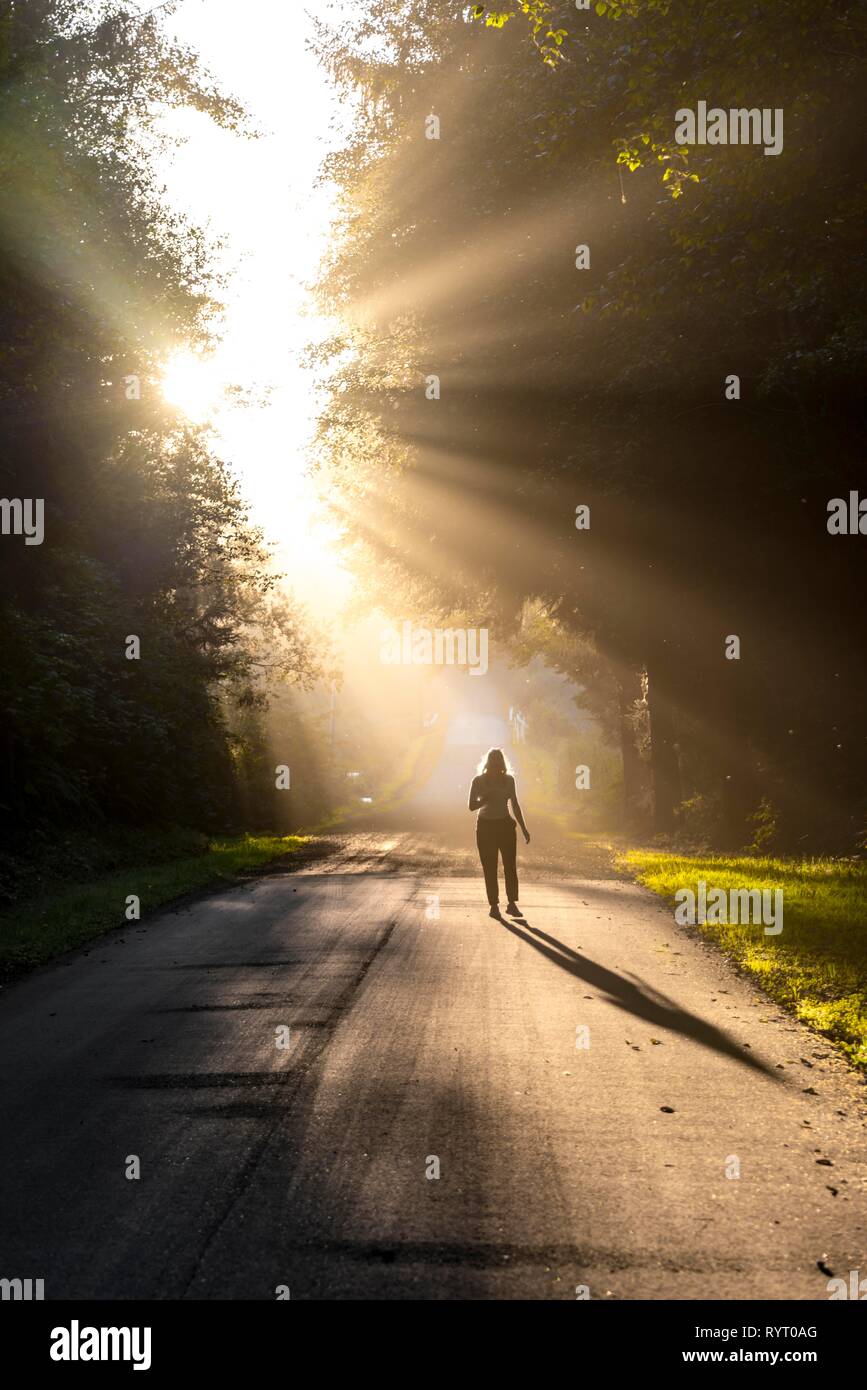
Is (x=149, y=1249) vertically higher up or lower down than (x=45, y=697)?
lower down

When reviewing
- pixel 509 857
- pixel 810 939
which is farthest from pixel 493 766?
pixel 810 939

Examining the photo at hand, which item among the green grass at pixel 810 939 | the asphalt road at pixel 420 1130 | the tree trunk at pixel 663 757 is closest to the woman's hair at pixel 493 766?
the green grass at pixel 810 939

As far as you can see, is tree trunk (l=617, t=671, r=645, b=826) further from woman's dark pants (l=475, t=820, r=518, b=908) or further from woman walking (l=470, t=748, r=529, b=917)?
woman's dark pants (l=475, t=820, r=518, b=908)

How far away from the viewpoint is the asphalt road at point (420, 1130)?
445 cm

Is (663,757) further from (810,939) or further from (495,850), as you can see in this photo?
(810,939)

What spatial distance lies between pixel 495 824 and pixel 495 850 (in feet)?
1.09

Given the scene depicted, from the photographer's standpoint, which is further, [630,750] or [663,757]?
[630,750]

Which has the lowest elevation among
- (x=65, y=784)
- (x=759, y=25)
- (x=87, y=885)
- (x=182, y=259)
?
(x=87, y=885)

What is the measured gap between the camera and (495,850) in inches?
577

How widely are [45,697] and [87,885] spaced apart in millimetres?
3598

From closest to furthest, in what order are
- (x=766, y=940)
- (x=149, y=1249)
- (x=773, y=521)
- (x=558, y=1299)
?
(x=558, y=1299), (x=149, y=1249), (x=766, y=940), (x=773, y=521)

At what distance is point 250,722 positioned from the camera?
1427 inches

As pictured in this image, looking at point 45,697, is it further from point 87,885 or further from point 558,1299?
point 558,1299

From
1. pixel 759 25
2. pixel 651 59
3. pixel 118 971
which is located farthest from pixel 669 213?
pixel 118 971
